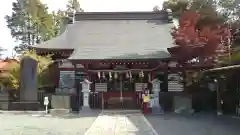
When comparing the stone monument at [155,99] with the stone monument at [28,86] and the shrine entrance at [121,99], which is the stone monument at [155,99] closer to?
the shrine entrance at [121,99]

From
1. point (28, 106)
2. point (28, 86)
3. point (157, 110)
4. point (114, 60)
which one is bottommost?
point (157, 110)

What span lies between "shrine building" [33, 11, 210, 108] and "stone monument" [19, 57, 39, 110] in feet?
7.18

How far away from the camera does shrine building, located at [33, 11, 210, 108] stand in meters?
20.1

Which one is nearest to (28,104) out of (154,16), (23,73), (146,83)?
(23,73)

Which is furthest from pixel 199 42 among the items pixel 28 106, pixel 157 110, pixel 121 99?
pixel 28 106

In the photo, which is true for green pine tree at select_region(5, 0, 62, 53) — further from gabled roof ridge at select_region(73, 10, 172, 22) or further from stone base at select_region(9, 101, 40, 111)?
stone base at select_region(9, 101, 40, 111)

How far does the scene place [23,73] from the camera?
18.5 m

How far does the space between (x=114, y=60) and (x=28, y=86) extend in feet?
16.8

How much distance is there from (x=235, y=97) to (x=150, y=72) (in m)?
6.01

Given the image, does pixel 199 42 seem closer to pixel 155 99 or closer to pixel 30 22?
pixel 155 99

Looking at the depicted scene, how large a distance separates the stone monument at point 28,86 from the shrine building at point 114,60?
2.19 m

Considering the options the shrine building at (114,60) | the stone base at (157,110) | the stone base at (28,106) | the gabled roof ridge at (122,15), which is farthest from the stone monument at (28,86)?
the gabled roof ridge at (122,15)

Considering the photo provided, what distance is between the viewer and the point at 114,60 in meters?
19.5

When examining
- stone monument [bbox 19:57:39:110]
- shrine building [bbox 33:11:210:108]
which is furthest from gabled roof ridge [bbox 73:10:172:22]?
stone monument [bbox 19:57:39:110]
